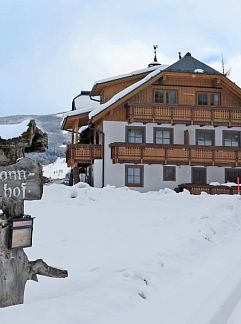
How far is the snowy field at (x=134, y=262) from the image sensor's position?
16.3 ft

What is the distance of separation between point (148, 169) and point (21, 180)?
2243cm

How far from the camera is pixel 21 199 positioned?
15.2 feet

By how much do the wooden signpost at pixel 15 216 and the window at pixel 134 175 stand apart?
2184 cm

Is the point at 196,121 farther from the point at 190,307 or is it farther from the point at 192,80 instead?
the point at 190,307

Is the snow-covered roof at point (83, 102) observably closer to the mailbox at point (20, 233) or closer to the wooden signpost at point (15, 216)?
the wooden signpost at point (15, 216)

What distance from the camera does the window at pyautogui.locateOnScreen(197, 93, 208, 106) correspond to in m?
28.5

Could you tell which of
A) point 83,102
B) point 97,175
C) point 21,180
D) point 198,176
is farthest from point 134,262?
point 83,102

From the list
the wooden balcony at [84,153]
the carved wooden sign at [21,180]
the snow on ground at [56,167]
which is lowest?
the snow on ground at [56,167]

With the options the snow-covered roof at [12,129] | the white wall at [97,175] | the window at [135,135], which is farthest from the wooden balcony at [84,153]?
the snow-covered roof at [12,129]

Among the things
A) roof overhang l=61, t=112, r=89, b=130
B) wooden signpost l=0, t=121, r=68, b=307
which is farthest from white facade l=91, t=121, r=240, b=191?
wooden signpost l=0, t=121, r=68, b=307

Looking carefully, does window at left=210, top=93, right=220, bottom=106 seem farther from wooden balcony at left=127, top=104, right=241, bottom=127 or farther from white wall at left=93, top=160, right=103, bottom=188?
white wall at left=93, top=160, right=103, bottom=188

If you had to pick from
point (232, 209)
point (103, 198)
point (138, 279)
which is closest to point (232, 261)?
point (138, 279)

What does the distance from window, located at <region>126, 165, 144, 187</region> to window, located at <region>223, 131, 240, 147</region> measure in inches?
251

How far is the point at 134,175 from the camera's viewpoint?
2677 centimetres
